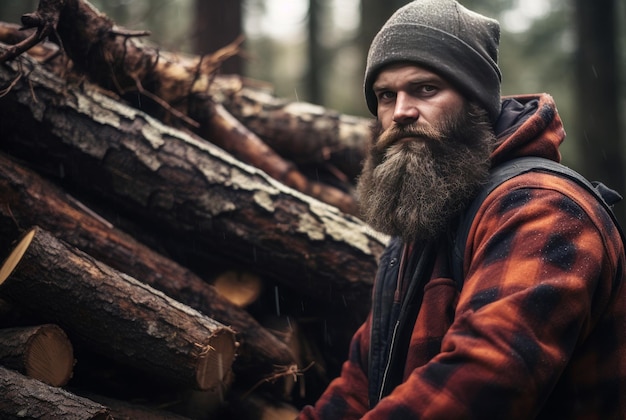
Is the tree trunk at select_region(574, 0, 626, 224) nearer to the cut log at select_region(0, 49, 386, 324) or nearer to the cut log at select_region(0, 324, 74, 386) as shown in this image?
the cut log at select_region(0, 49, 386, 324)

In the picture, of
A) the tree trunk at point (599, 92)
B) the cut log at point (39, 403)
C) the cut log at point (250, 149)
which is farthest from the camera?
the tree trunk at point (599, 92)

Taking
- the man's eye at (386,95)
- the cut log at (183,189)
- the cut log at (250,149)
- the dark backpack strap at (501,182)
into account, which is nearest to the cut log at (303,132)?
the cut log at (250,149)

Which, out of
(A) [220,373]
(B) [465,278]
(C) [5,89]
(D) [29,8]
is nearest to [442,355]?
(B) [465,278]

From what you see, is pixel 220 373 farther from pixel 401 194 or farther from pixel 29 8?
pixel 29 8

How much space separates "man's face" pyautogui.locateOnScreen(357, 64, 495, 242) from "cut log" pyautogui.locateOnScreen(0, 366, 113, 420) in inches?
55.2

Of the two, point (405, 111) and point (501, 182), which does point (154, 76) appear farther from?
point (501, 182)

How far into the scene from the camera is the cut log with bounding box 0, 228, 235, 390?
2619 mm

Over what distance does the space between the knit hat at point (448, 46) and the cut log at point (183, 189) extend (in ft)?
3.90

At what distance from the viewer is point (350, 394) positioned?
2.79 meters

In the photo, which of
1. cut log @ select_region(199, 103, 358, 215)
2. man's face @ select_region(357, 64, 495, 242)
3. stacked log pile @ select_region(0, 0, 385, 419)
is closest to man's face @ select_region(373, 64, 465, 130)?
man's face @ select_region(357, 64, 495, 242)

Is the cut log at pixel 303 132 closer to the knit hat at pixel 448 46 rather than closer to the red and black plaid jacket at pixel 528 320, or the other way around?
the knit hat at pixel 448 46

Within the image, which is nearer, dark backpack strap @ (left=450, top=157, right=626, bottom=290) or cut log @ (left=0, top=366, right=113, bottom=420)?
dark backpack strap @ (left=450, top=157, right=626, bottom=290)

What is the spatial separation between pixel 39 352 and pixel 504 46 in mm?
14823

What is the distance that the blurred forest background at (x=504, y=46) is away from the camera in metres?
7.36
